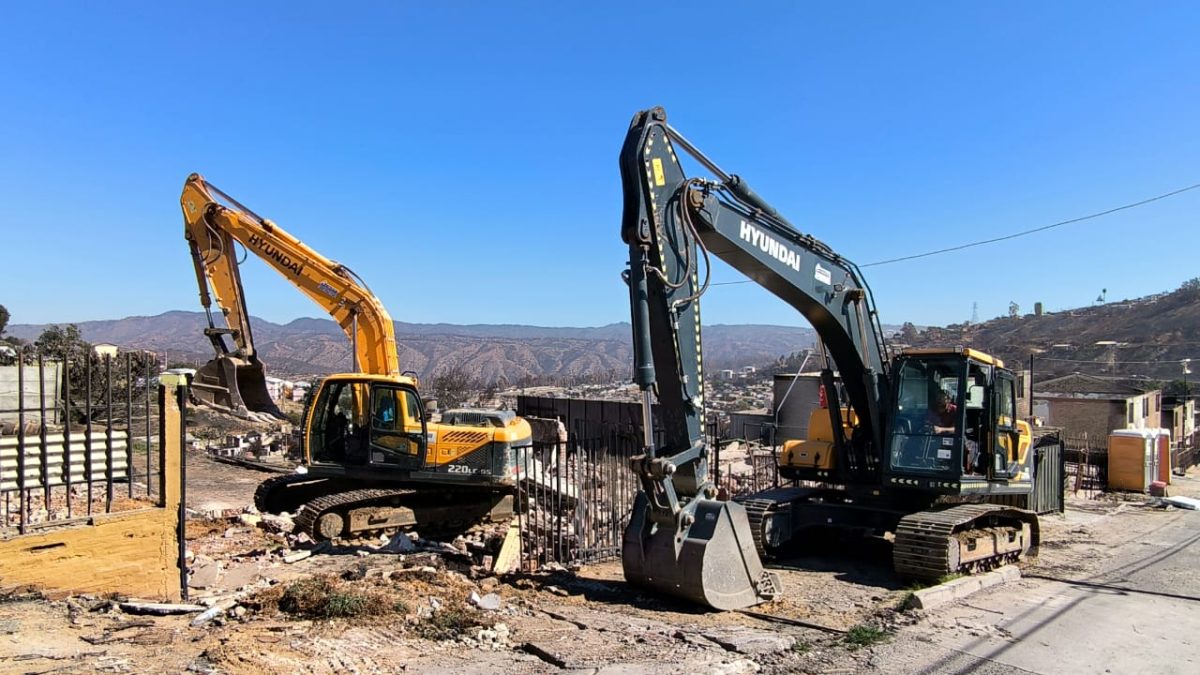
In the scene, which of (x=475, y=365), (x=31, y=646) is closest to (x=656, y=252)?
(x=31, y=646)

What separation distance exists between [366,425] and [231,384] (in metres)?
7.91

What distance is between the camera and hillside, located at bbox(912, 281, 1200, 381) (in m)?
61.5

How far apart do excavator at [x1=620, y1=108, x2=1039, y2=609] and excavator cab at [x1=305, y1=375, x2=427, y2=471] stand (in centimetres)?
474

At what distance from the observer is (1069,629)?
7.38 meters

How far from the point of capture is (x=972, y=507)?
Result: 9.87 m

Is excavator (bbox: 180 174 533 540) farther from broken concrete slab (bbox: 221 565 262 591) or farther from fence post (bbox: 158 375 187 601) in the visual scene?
fence post (bbox: 158 375 187 601)

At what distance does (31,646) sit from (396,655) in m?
2.50

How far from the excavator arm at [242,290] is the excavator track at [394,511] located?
2.23 meters

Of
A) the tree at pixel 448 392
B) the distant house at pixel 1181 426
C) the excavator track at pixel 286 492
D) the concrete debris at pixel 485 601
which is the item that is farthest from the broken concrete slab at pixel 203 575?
the tree at pixel 448 392

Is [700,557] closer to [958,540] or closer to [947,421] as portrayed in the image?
[958,540]

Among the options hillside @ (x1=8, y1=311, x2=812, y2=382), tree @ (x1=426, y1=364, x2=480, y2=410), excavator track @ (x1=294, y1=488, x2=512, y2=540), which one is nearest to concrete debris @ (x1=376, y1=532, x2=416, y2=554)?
excavator track @ (x1=294, y1=488, x2=512, y2=540)

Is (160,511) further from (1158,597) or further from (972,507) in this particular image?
(1158,597)

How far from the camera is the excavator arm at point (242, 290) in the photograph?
1411 centimetres

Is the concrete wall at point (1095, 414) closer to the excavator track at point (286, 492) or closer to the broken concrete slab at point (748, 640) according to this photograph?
the broken concrete slab at point (748, 640)
